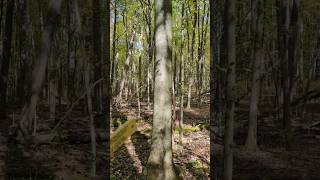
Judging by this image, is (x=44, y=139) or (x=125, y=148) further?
(x=125, y=148)

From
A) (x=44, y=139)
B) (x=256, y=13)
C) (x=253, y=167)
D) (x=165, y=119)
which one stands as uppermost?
(x=256, y=13)

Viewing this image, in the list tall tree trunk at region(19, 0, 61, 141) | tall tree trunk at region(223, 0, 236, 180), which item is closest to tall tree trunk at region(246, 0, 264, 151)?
tall tree trunk at region(223, 0, 236, 180)

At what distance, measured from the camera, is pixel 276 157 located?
10.1 m

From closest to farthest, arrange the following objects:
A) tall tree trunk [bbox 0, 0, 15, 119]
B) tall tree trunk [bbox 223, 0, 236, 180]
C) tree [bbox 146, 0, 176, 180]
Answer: tall tree trunk [bbox 223, 0, 236, 180] → tree [bbox 146, 0, 176, 180] → tall tree trunk [bbox 0, 0, 15, 119]

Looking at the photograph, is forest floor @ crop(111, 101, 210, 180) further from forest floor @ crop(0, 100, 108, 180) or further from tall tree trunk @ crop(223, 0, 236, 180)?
tall tree trunk @ crop(223, 0, 236, 180)

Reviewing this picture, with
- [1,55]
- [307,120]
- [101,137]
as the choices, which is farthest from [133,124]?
[307,120]

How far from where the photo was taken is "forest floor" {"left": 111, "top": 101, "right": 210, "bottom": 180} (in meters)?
8.24

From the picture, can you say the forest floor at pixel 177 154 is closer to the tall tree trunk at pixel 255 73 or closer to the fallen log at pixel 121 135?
the fallen log at pixel 121 135

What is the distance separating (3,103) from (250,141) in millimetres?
9232

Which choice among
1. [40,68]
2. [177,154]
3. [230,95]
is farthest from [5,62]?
[40,68]

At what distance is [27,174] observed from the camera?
7.61 metres

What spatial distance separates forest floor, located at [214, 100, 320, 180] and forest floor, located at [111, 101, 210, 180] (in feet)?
1.64

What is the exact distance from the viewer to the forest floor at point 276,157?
27.9 feet

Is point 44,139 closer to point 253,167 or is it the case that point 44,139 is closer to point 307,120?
point 253,167
